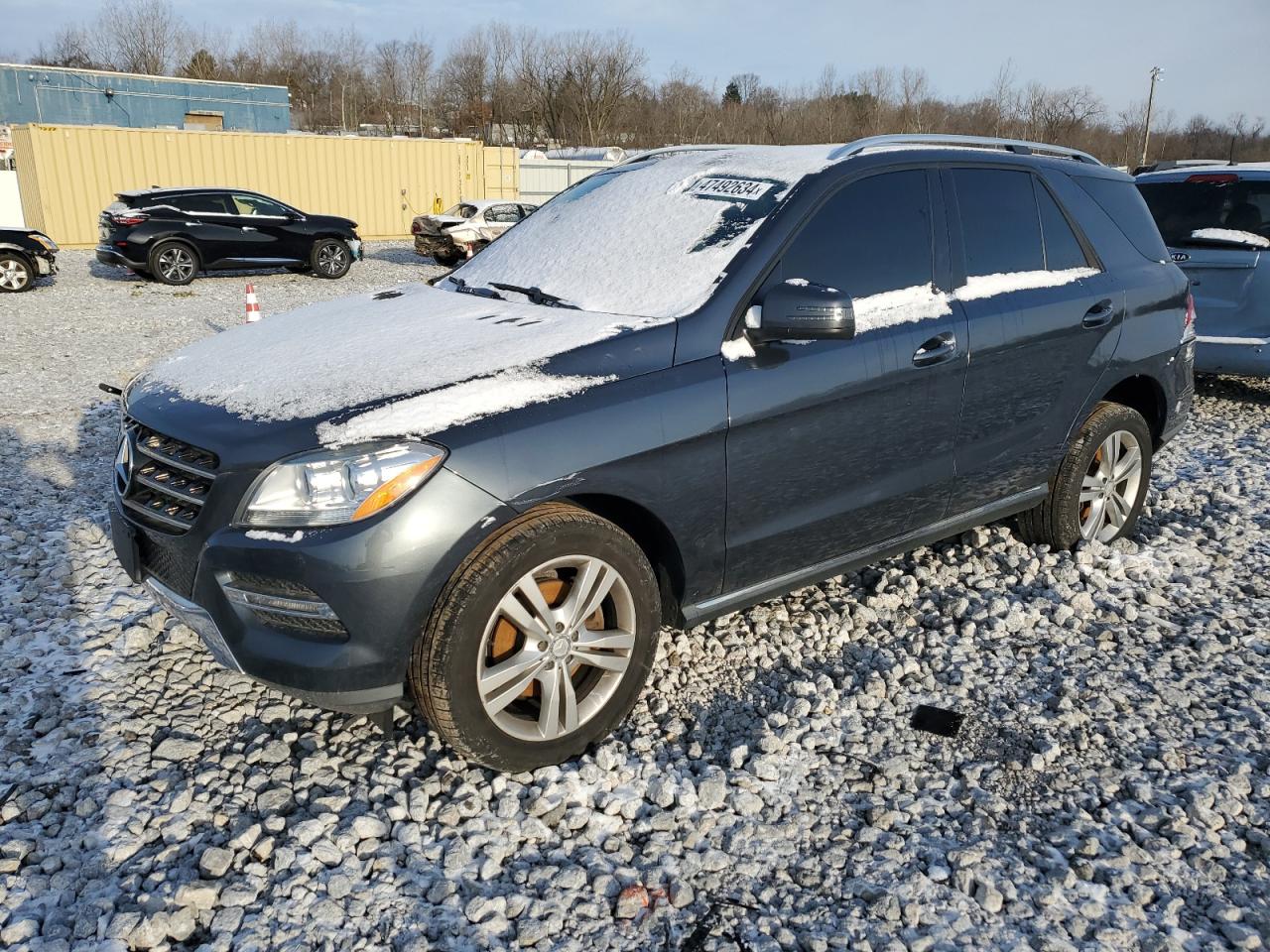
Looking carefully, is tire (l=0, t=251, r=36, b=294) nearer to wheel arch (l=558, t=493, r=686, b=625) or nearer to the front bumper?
the front bumper

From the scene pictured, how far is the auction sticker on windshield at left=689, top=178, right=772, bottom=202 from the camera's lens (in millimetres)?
3486

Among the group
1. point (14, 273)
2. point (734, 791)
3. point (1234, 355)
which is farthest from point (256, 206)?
point (734, 791)

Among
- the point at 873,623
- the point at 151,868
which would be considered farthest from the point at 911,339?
the point at 151,868

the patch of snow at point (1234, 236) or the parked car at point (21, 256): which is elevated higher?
the patch of snow at point (1234, 236)

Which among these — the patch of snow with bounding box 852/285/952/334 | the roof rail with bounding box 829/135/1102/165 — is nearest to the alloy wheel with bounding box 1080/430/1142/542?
the roof rail with bounding box 829/135/1102/165

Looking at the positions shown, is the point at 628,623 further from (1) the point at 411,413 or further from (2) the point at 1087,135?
(2) the point at 1087,135

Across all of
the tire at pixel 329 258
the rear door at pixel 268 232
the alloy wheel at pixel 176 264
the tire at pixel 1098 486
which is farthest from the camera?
the tire at pixel 329 258

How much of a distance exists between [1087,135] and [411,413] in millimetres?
67893

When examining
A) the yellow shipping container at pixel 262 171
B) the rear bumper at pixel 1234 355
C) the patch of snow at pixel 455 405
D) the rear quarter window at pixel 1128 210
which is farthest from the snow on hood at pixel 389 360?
the yellow shipping container at pixel 262 171

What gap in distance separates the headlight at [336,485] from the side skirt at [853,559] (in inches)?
43.9

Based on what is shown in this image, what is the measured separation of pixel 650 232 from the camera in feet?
11.8

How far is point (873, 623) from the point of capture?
4.02m

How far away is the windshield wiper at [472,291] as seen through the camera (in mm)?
3738

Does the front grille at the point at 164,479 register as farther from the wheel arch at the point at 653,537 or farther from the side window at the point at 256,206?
the side window at the point at 256,206
